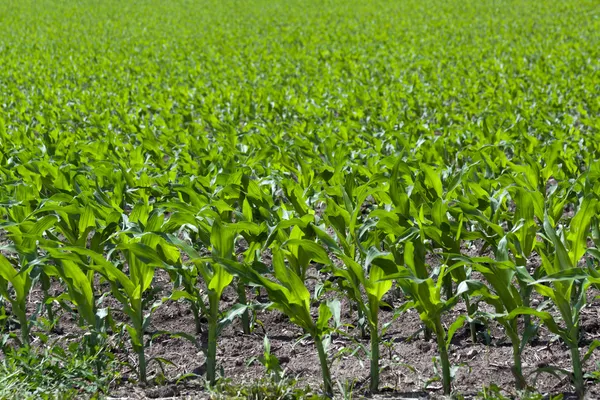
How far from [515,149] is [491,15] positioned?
48.5ft

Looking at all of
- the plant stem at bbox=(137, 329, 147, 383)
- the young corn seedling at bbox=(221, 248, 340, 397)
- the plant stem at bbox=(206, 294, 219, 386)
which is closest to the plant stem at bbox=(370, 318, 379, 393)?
the young corn seedling at bbox=(221, 248, 340, 397)

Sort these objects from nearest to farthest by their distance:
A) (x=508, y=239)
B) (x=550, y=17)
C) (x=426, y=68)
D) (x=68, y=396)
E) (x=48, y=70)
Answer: (x=68, y=396) < (x=508, y=239) < (x=426, y=68) < (x=48, y=70) < (x=550, y=17)

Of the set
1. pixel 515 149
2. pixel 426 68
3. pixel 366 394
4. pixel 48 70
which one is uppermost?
pixel 48 70

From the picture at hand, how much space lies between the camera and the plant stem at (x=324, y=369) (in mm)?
2973

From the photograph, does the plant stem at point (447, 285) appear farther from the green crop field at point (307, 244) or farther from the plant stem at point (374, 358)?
the plant stem at point (374, 358)

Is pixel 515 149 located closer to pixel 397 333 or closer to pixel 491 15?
pixel 397 333

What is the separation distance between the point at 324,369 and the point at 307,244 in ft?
1.63

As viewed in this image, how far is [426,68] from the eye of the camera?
11234mm

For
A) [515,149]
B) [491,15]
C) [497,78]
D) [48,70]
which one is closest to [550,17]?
[491,15]

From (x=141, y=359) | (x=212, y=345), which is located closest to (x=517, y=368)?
(x=212, y=345)

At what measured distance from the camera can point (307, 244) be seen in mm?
3117

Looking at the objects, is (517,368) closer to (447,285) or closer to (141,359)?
(447,285)

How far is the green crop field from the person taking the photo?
300cm

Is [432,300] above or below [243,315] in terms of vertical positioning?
below
